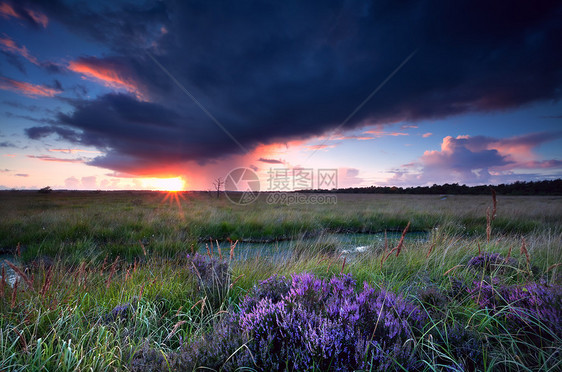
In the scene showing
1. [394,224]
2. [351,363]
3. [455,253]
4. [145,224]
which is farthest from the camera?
[394,224]

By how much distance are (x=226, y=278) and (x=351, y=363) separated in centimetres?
217

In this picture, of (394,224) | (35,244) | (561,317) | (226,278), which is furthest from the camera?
(394,224)

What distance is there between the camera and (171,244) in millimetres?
9070

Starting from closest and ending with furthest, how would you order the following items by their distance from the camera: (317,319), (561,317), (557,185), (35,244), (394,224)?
(317,319) < (561,317) < (35,244) < (394,224) < (557,185)

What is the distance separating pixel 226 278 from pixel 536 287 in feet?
11.1

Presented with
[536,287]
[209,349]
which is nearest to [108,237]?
[209,349]

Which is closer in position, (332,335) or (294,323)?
(332,335)

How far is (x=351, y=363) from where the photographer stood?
1.58 m

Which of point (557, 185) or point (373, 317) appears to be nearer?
point (373, 317)

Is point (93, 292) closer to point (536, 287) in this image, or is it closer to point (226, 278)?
point (226, 278)

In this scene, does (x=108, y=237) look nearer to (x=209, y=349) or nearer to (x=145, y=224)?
(x=145, y=224)

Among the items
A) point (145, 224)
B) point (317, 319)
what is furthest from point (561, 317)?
point (145, 224)

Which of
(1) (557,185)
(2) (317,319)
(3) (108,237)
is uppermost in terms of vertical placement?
(1) (557,185)

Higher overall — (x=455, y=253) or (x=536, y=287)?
(x=536, y=287)
